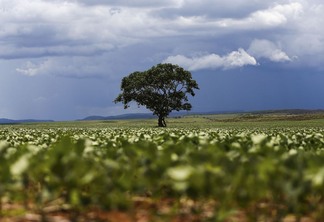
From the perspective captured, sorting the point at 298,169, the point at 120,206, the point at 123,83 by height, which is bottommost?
the point at 120,206

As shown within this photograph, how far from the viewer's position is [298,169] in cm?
609

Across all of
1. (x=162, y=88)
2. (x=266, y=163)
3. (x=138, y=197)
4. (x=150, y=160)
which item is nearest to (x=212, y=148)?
(x=138, y=197)

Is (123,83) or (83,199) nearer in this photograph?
(83,199)

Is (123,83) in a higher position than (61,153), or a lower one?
higher

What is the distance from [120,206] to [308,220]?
268 cm

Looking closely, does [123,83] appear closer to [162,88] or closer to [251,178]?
[162,88]

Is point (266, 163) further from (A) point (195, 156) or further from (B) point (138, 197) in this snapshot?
(B) point (138, 197)

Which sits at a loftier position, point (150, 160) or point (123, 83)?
point (123, 83)

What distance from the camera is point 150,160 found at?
7199 millimetres

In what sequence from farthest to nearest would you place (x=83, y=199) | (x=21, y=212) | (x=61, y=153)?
(x=21, y=212), (x=61, y=153), (x=83, y=199)

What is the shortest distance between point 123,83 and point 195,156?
10089 centimetres

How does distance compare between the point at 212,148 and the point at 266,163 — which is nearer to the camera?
the point at 266,163

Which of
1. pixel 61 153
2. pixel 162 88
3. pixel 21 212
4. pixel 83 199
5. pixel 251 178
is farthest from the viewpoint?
pixel 162 88

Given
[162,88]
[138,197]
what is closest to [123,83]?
[162,88]
